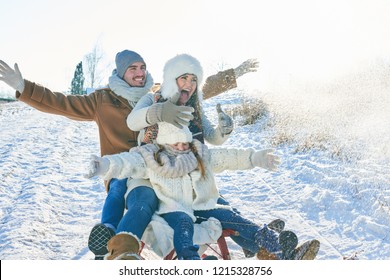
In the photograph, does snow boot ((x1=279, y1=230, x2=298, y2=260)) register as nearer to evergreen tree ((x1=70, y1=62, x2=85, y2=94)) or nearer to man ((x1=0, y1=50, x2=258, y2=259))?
man ((x1=0, y1=50, x2=258, y2=259))

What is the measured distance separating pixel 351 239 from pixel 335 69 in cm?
751

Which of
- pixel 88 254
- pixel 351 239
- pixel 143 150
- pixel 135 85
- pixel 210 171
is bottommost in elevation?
pixel 351 239

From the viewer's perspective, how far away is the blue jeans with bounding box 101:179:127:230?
9.95 feet

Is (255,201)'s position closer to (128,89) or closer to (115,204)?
(128,89)

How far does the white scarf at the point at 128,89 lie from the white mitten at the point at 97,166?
112cm

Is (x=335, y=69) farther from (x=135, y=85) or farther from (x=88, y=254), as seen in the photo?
(x=88, y=254)

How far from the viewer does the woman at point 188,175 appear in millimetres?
2775

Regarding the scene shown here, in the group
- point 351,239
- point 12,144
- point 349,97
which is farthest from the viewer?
point 349,97

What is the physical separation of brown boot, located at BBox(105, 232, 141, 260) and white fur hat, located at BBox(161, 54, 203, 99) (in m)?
1.02

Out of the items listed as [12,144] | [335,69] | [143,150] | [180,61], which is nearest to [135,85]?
[180,61]

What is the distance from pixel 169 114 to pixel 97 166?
0.54m

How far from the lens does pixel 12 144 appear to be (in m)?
7.78

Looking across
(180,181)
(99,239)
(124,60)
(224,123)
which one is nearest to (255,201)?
(224,123)
